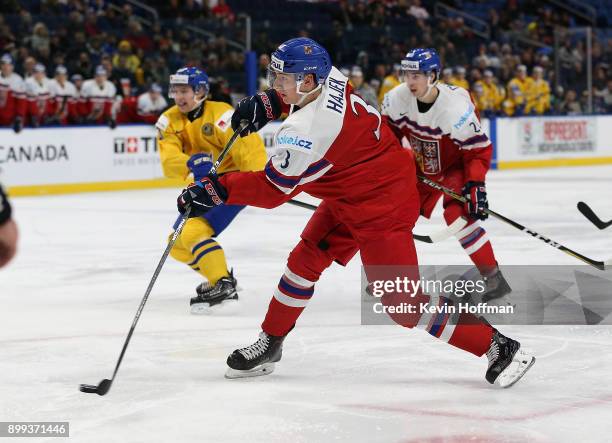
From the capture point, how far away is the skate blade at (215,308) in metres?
4.71

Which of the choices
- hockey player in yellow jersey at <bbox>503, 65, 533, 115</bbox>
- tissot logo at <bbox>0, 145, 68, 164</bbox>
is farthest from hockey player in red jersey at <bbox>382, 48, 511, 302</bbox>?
hockey player in yellow jersey at <bbox>503, 65, 533, 115</bbox>

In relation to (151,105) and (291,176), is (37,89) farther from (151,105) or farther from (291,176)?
(291,176)

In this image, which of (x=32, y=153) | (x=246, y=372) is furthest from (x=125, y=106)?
(x=246, y=372)

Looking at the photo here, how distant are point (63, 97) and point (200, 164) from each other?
23.3 ft

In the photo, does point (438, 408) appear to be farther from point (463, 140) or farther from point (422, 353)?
point (463, 140)

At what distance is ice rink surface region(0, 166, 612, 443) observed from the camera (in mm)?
2930

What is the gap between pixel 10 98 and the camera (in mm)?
10805

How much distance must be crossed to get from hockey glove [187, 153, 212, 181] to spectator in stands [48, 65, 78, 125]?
6.90 metres

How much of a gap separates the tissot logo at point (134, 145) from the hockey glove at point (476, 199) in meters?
7.29

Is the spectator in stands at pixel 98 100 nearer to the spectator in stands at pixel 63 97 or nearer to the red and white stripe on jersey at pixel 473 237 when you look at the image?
the spectator in stands at pixel 63 97

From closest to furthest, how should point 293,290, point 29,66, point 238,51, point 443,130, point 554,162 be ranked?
point 293,290 < point 443,130 < point 29,66 < point 238,51 < point 554,162

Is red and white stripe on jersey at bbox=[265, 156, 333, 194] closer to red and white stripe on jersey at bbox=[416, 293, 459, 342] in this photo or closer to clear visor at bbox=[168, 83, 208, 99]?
red and white stripe on jersey at bbox=[416, 293, 459, 342]

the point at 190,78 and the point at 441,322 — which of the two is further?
the point at 190,78

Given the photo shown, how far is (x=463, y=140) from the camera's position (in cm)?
492
